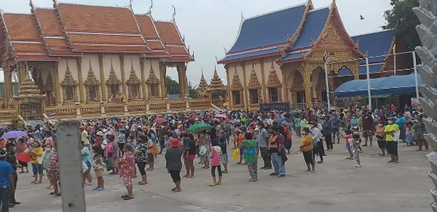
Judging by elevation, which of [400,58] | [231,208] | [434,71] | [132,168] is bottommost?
[231,208]

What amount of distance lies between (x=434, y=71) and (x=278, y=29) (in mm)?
36669

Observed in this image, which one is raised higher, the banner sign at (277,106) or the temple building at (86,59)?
the temple building at (86,59)

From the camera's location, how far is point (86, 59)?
40.5 m

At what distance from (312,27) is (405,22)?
22.2ft

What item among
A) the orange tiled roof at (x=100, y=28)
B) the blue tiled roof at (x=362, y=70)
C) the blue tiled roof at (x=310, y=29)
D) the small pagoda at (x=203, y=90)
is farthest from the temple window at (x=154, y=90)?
the blue tiled roof at (x=362, y=70)

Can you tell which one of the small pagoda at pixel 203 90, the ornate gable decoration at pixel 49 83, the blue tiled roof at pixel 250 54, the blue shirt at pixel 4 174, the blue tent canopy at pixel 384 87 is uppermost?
the blue tiled roof at pixel 250 54

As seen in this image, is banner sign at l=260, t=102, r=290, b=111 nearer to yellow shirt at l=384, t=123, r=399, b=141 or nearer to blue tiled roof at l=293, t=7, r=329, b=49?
blue tiled roof at l=293, t=7, r=329, b=49

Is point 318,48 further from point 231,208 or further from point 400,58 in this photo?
point 231,208

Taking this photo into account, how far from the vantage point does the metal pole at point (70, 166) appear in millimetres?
2598

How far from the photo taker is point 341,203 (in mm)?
8781

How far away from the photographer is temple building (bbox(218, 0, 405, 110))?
34656 mm

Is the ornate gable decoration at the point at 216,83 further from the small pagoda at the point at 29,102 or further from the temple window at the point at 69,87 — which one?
the small pagoda at the point at 29,102

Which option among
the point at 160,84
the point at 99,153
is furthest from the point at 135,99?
the point at 99,153

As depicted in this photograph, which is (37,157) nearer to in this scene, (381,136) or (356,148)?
(356,148)
